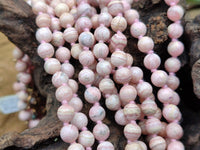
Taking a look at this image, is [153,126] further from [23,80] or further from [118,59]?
[23,80]

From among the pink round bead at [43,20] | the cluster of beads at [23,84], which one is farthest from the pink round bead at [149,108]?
the cluster of beads at [23,84]

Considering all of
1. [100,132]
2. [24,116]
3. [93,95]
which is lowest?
[24,116]

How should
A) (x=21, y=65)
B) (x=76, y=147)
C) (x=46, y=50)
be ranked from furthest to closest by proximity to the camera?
1. (x=21, y=65)
2. (x=46, y=50)
3. (x=76, y=147)

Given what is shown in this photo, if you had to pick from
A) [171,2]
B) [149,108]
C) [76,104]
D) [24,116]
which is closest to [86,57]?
[76,104]

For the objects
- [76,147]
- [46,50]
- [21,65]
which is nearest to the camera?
[76,147]

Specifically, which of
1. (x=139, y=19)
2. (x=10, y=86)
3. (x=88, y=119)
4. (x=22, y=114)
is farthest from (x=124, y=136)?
(x=10, y=86)

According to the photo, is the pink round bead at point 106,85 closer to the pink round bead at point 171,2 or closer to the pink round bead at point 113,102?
the pink round bead at point 113,102

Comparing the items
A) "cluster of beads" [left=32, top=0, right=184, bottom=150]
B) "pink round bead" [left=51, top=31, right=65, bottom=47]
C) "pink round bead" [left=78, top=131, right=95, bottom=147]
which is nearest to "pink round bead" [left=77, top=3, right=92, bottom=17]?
"cluster of beads" [left=32, top=0, right=184, bottom=150]
